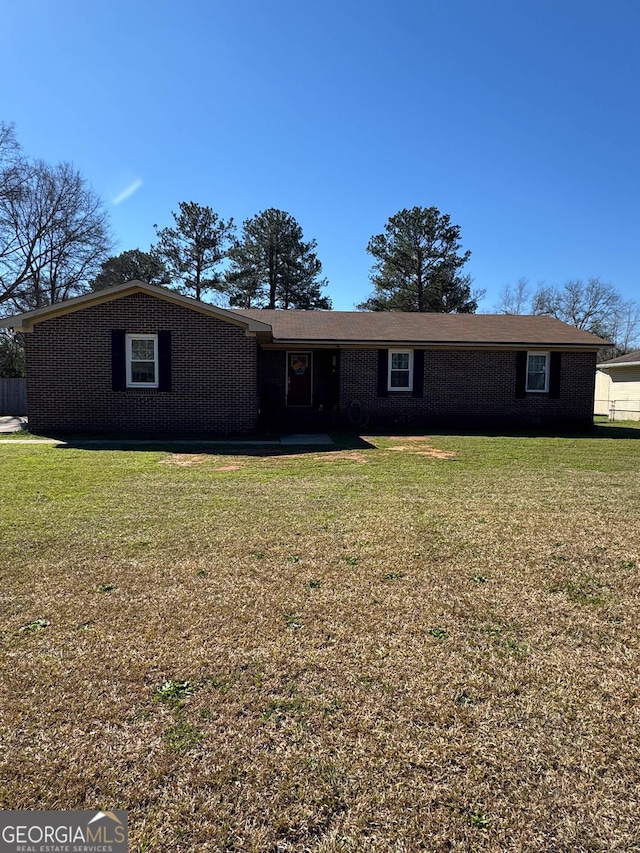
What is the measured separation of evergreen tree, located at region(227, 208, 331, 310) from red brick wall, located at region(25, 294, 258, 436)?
2236 cm

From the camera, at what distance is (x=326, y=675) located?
8.50 ft

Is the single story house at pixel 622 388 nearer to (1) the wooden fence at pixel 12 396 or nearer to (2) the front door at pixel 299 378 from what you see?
(2) the front door at pixel 299 378

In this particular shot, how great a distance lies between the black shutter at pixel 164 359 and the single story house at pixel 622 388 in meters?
19.1

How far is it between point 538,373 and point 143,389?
39.0 ft

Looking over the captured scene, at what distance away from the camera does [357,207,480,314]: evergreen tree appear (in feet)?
108

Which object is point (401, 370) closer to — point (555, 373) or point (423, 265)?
point (555, 373)

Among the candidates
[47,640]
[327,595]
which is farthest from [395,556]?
[47,640]

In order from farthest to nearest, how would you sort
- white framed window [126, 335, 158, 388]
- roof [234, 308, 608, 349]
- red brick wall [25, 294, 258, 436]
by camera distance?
1. roof [234, 308, 608, 349]
2. white framed window [126, 335, 158, 388]
3. red brick wall [25, 294, 258, 436]

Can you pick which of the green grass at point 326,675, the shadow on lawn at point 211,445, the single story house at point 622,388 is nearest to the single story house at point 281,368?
the shadow on lawn at point 211,445

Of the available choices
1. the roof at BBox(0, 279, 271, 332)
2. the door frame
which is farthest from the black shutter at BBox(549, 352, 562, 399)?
the roof at BBox(0, 279, 271, 332)

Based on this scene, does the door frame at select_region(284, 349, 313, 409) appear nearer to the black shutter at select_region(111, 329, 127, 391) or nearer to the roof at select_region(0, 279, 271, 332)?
the roof at select_region(0, 279, 271, 332)

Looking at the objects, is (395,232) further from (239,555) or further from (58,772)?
(58,772)

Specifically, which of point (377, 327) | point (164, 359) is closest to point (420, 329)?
point (377, 327)

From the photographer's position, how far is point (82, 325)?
1245 centimetres
